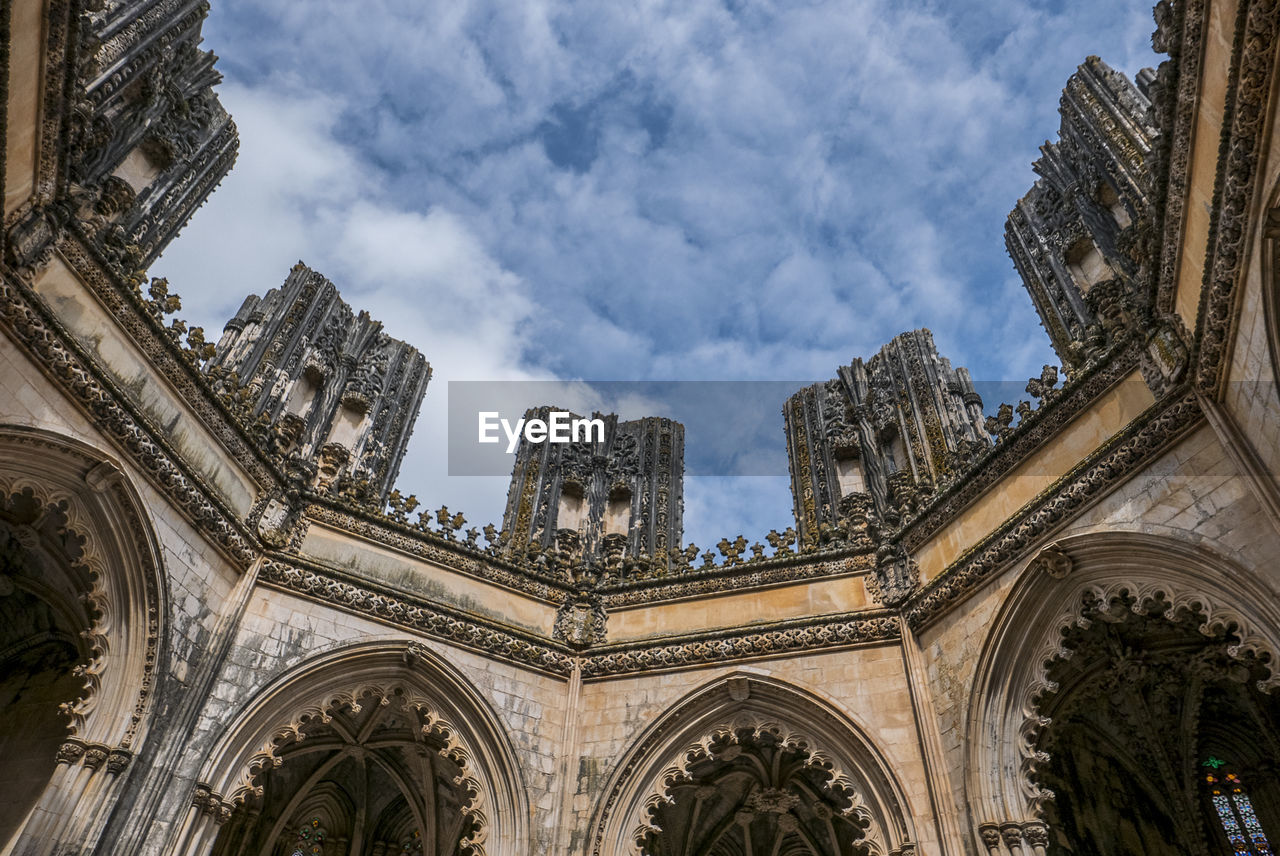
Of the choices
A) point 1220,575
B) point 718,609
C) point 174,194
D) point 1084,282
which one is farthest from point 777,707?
point 174,194

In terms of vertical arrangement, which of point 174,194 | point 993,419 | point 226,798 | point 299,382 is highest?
point 174,194

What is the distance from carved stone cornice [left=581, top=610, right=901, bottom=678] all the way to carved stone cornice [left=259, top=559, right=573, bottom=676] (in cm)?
67

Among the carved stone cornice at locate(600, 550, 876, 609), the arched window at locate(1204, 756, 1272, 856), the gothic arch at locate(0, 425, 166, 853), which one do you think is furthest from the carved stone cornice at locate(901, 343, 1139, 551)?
the gothic arch at locate(0, 425, 166, 853)

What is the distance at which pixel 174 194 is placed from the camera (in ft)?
47.3

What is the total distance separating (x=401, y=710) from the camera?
1287 cm

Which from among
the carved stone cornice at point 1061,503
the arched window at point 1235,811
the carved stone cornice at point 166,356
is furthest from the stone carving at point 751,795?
the carved stone cornice at point 166,356

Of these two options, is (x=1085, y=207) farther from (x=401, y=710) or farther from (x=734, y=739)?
(x=401, y=710)

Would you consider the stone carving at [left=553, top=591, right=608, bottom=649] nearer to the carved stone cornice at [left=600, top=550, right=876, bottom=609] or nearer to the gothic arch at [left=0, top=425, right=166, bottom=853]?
the carved stone cornice at [left=600, top=550, right=876, bottom=609]

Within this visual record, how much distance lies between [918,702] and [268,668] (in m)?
8.23

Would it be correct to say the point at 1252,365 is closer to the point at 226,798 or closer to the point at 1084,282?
the point at 1084,282

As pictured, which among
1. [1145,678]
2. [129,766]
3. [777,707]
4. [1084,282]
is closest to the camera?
[129,766]

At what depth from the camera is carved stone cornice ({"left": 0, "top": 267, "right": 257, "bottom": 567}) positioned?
9172 millimetres

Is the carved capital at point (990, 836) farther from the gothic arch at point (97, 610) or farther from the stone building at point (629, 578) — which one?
the gothic arch at point (97, 610)

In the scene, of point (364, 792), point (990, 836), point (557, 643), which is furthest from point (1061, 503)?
point (364, 792)
